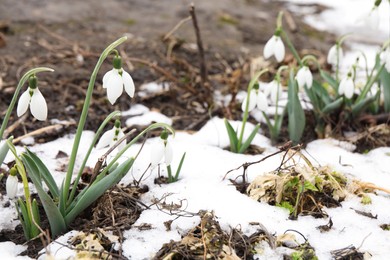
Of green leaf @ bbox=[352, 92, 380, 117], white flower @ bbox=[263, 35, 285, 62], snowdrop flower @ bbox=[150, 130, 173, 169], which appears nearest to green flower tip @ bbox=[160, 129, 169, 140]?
snowdrop flower @ bbox=[150, 130, 173, 169]

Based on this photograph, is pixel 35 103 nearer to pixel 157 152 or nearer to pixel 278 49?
pixel 157 152

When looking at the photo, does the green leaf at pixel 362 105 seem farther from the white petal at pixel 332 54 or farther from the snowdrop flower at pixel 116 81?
the snowdrop flower at pixel 116 81

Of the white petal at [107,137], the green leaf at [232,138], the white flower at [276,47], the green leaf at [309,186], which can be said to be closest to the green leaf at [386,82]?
the white flower at [276,47]

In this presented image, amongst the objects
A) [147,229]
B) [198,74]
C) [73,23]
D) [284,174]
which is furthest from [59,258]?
[73,23]

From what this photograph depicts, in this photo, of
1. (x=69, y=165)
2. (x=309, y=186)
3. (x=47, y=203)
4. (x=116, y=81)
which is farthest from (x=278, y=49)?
(x=47, y=203)

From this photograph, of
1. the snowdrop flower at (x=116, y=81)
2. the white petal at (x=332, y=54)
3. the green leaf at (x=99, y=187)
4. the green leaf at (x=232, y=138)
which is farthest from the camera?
the white petal at (x=332, y=54)

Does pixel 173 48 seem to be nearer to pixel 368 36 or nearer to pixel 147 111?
pixel 147 111

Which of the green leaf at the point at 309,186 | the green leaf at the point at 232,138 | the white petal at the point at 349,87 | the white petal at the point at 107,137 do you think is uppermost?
the white petal at the point at 349,87

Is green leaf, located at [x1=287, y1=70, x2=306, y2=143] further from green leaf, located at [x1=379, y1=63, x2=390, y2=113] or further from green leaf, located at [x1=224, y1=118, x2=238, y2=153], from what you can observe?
green leaf, located at [x1=379, y1=63, x2=390, y2=113]
